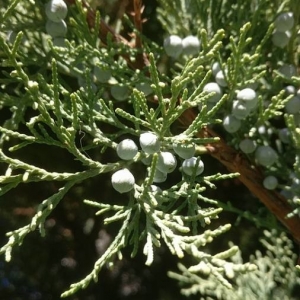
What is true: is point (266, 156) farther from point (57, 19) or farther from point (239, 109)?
point (57, 19)

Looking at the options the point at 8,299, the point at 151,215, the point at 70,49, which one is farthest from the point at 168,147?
the point at 8,299

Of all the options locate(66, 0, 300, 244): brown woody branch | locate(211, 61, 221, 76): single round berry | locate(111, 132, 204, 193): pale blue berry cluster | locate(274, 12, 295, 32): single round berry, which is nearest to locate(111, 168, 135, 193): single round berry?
locate(111, 132, 204, 193): pale blue berry cluster

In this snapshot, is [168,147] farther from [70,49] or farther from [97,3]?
[97,3]

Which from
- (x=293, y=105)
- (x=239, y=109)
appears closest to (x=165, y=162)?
(x=239, y=109)

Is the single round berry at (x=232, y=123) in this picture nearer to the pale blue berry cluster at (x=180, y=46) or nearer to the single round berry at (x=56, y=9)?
the pale blue berry cluster at (x=180, y=46)

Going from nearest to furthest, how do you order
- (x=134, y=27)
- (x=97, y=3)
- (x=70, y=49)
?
(x=70, y=49) → (x=134, y=27) → (x=97, y=3)

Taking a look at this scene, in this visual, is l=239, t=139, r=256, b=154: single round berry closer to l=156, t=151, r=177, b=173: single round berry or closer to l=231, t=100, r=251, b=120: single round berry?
l=231, t=100, r=251, b=120: single round berry

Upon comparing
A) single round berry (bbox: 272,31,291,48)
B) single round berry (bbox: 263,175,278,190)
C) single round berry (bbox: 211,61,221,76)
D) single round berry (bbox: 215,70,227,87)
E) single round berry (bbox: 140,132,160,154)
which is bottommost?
single round berry (bbox: 263,175,278,190)

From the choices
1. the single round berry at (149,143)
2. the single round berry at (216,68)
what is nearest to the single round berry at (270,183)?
the single round berry at (216,68)
